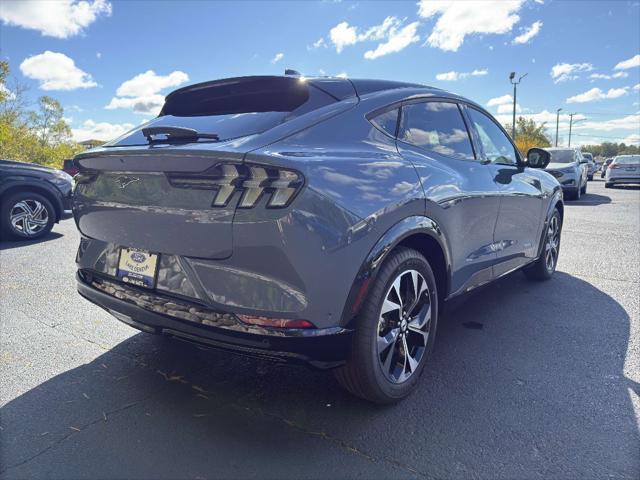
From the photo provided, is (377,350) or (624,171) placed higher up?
(377,350)

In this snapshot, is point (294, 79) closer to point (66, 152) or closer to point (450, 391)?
point (450, 391)

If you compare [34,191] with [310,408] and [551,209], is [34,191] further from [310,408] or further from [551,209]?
[551,209]

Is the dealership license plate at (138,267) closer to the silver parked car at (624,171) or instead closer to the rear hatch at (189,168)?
the rear hatch at (189,168)

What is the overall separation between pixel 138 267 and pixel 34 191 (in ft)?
20.4

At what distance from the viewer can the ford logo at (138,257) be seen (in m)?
2.17

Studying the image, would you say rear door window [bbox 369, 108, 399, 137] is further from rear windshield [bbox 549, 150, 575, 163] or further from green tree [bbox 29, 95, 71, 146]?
green tree [bbox 29, 95, 71, 146]

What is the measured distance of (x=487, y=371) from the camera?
2766 mm

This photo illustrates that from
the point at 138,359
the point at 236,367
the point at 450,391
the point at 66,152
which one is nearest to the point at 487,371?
the point at 450,391

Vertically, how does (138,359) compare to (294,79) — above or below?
below

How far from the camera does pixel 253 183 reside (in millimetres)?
1872

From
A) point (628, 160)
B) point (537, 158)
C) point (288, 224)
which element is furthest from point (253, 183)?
point (628, 160)

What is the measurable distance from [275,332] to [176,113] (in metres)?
1.57

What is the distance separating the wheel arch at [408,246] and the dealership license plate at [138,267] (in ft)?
3.00

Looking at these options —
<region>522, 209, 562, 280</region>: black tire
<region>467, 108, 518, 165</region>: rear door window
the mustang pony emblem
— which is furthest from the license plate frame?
<region>522, 209, 562, 280</region>: black tire
